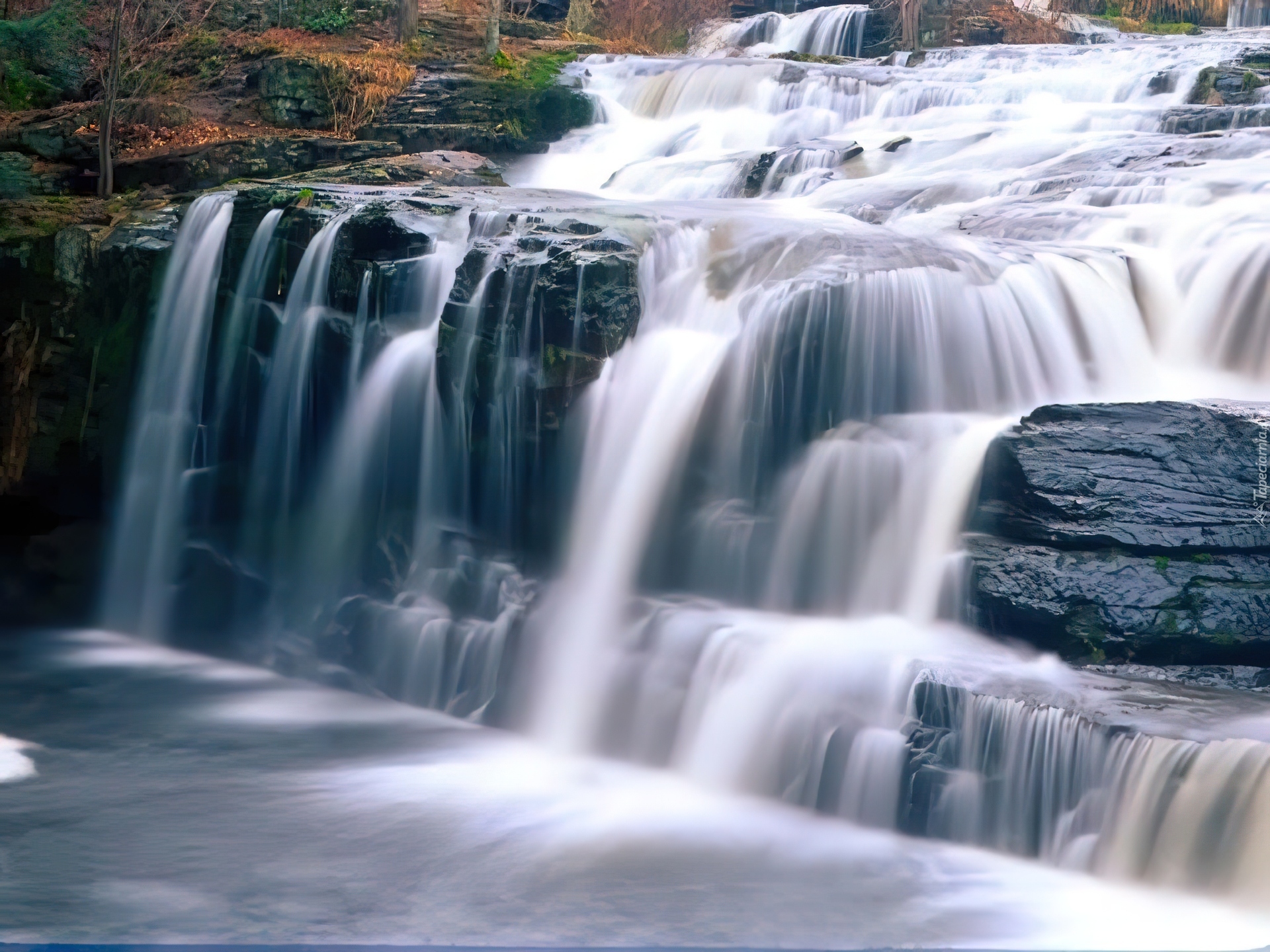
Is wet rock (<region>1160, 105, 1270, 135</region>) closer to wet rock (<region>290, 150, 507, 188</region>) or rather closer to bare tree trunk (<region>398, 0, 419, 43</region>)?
wet rock (<region>290, 150, 507, 188</region>)

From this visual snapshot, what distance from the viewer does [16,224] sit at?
433 inches

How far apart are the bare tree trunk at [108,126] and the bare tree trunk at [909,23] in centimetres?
1182

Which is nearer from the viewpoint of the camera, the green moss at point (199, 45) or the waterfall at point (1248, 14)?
the green moss at point (199, 45)

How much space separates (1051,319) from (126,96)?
35.9 ft

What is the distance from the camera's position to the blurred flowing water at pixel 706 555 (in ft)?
17.2

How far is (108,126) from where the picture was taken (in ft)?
41.7

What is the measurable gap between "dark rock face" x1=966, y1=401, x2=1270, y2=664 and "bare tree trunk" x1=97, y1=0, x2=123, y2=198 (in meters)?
9.55

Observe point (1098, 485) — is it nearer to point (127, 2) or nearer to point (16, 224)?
point (16, 224)

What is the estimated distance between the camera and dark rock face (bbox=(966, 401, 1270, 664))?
6066 millimetres

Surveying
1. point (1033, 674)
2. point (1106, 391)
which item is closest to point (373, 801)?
point (1033, 674)

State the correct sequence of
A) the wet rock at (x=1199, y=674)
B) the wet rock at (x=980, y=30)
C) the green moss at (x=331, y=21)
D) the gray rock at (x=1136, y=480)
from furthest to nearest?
the wet rock at (x=980, y=30) < the green moss at (x=331, y=21) < the gray rock at (x=1136, y=480) < the wet rock at (x=1199, y=674)

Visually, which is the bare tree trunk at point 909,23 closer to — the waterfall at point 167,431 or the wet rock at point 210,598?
the waterfall at point 167,431

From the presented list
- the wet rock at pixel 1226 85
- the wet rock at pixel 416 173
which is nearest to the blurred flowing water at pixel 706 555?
the wet rock at pixel 416 173

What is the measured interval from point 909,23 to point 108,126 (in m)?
12.5
